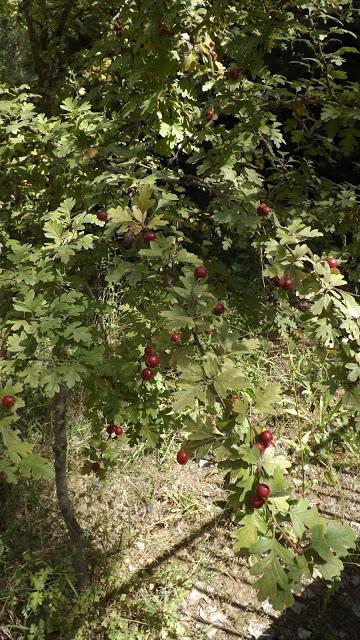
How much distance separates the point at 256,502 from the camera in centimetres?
132

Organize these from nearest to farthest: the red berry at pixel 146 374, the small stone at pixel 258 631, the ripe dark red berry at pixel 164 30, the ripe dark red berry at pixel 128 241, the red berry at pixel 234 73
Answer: the ripe dark red berry at pixel 128 241 → the red berry at pixel 146 374 → the ripe dark red berry at pixel 164 30 → the red berry at pixel 234 73 → the small stone at pixel 258 631

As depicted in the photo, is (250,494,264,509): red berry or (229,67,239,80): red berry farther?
(229,67,239,80): red berry

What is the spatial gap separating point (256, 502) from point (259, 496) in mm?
18

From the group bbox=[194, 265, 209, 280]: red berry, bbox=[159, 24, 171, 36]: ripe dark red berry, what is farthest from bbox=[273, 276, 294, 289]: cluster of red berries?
bbox=[159, 24, 171, 36]: ripe dark red berry

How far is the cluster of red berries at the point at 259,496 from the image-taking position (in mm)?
1308

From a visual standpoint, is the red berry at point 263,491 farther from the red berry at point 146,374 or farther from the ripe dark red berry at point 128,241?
the ripe dark red berry at point 128,241

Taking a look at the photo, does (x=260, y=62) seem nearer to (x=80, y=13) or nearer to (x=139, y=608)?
(x=80, y=13)

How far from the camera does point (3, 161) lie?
2.51 metres

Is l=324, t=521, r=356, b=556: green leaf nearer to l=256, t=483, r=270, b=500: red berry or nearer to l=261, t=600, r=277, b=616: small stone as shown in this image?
l=256, t=483, r=270, b=500: red berry

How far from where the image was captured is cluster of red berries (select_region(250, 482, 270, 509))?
131cm

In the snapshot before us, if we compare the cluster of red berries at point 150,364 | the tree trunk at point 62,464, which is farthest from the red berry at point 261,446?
the tree trunk at point 62,464

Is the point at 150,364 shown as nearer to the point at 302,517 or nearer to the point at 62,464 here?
the point at 302,517

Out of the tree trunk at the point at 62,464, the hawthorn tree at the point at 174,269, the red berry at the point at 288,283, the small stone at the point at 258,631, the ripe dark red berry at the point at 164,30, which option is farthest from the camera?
the small stone at the point at 258,631

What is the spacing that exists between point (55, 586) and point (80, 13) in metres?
4.51
